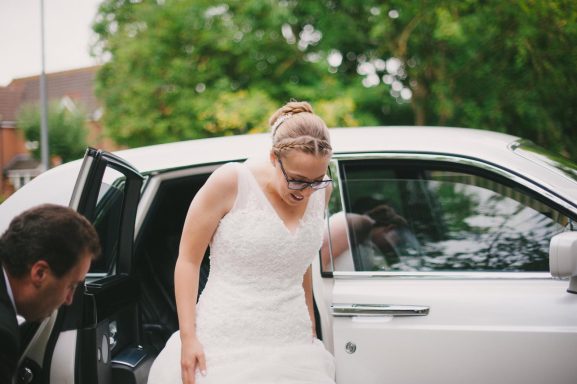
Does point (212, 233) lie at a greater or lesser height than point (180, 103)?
Result: lesser

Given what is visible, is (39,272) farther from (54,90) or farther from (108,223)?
(54,90)

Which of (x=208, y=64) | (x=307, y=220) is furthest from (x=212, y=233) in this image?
(x=208, y=64)

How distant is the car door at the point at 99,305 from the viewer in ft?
7.88

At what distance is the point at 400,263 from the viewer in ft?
10.6

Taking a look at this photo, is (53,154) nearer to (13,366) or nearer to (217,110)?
(217,110)

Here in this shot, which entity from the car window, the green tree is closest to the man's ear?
the car window

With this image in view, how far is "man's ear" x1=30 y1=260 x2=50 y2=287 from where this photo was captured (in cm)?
186

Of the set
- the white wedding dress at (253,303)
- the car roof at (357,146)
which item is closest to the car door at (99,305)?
the car roof at (357,146)

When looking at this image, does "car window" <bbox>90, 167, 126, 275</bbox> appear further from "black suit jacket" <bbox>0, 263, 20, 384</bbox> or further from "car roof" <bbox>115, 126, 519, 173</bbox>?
"black suit jacket" <bbox>0, 263, 20, 384</bbox>

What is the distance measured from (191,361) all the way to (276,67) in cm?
1402

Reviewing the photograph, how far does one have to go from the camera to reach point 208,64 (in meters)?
15.9

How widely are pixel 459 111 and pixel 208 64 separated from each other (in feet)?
22.8

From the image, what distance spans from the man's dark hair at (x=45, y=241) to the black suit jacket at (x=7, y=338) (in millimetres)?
65

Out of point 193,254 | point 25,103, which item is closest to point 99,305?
point 193,254
